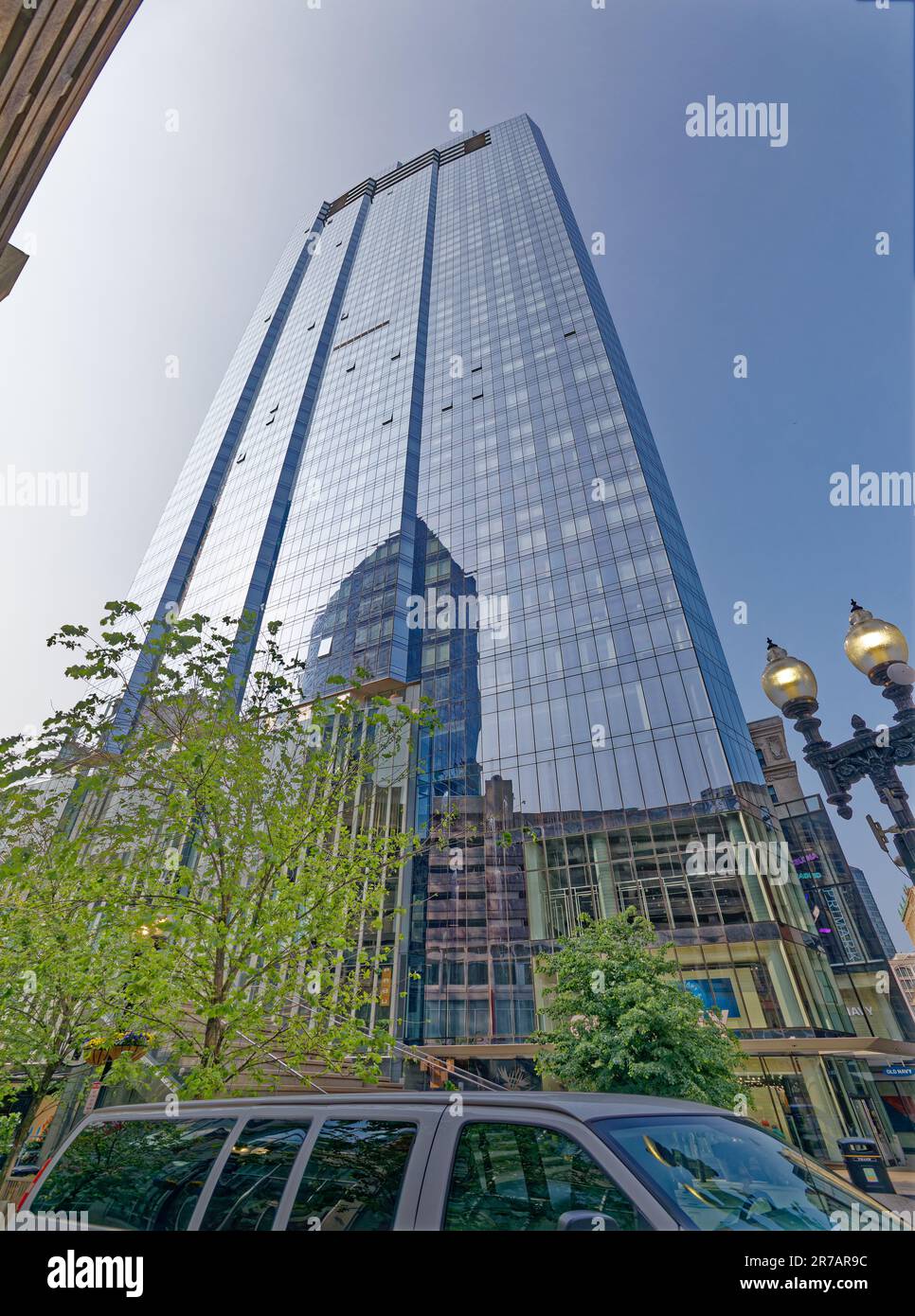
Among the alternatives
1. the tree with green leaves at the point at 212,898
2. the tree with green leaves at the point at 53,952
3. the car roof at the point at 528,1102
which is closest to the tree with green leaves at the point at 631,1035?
the tree with green leaves at the point at 212,898

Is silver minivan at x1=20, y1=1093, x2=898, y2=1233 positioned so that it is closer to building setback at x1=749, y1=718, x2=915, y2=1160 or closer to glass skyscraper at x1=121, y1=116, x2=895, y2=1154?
glass skyscraper at x1=121, y1=116, x2=895, y2=1154

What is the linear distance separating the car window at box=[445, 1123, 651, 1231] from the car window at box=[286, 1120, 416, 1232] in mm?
322

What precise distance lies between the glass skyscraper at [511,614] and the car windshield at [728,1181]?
64.4 feet

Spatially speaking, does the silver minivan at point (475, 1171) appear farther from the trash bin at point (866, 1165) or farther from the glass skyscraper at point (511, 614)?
the trash bin at point (866, 1165)

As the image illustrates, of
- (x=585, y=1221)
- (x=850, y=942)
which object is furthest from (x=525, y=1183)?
(x=850, y=942)

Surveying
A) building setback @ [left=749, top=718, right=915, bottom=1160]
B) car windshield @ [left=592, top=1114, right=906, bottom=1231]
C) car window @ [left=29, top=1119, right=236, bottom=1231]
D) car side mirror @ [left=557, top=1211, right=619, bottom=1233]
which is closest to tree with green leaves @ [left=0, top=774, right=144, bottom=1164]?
car window @ [left=29, top=1119, right=236, bottom=1231]

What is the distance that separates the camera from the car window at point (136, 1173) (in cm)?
376

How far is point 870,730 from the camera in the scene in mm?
7484

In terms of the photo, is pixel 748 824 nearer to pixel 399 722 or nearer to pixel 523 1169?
pixel 399 722

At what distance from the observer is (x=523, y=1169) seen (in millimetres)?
2863

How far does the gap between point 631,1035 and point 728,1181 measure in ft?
50.4

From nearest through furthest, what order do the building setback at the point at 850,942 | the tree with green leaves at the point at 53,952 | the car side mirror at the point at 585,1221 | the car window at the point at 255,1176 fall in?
1. the car side mirror at the point at 585,1221
2. the car window at the point at 255,1176
3. the tree with green leaves at the point at 53,952
4. the building setback at the point at 850,942

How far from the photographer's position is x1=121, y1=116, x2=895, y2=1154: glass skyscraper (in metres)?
29.1
